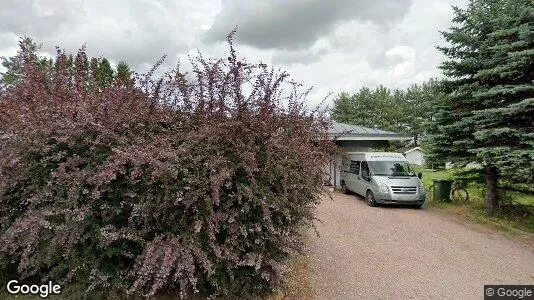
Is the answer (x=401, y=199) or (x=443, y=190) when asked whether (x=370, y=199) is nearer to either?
(x=401, y=199)

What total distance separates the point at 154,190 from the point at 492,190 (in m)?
10.8

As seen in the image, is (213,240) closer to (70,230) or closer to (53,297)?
(70,230)

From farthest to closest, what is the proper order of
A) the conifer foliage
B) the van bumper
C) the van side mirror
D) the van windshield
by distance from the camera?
the van side mirror → the van windshield → the van bumper → the conifer foliage

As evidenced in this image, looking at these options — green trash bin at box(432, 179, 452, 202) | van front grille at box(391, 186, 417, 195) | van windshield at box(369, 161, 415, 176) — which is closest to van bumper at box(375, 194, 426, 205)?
van front grille at box(391, 186, 417, 195)

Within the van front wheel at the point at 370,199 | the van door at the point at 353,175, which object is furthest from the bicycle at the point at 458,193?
the van door at the point at 353,175

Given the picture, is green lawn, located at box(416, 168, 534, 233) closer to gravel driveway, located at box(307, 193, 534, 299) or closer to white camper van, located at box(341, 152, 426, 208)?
gravel driveway, located at box(307, 193, 534, 299)

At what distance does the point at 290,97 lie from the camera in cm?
637

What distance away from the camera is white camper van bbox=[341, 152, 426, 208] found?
1159 cm

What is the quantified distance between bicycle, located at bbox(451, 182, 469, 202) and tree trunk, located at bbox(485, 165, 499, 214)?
1812mm

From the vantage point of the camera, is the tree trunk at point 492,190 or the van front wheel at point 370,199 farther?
the van front wheel at point 370,199

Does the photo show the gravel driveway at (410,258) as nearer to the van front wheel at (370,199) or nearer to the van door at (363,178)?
the van front wheel at (370,199)

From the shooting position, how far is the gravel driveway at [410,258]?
209 inches

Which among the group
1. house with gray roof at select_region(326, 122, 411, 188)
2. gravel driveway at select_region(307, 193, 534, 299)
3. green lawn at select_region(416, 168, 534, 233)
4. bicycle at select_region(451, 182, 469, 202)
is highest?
house with gray roof at select_region(326, 122, 411, 188)

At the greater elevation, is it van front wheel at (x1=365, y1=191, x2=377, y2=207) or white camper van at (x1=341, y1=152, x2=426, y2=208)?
white camper van at (x1=341, y1=152, x2=426, y2=208)
